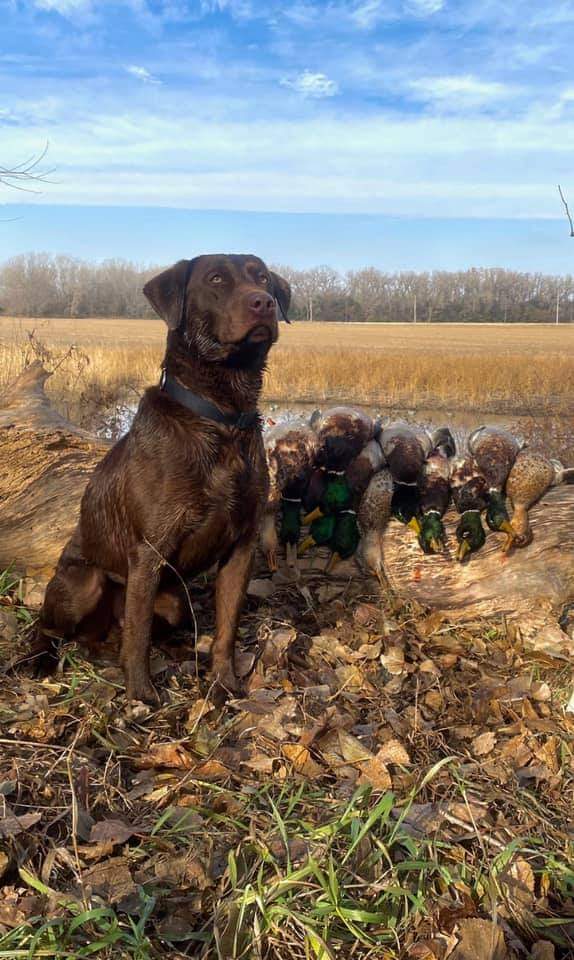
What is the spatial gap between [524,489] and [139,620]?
7.79 feet

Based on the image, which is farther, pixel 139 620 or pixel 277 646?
pixel 277 646

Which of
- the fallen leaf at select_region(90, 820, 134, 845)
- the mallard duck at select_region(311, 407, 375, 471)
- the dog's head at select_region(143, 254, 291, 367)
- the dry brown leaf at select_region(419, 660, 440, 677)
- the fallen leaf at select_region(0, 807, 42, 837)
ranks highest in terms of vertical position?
the dog's head at select_region(143, 254, 291, 367)

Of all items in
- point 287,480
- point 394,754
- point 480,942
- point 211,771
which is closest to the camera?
point 480,942

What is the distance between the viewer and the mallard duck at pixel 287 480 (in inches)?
199

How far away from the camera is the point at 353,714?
3.61 m

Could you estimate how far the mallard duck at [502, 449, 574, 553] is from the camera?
464 cm

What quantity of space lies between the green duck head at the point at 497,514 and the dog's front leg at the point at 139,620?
2.09m

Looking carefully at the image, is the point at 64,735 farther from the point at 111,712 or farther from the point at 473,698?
the point at 473,698

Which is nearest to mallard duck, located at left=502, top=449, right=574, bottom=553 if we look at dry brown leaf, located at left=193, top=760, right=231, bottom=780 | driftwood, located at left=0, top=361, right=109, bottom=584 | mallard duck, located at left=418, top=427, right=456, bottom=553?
mallard duck, located at left=418, top=427, right=456, bottom=553

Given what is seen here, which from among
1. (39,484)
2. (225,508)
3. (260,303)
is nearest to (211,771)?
(225,508)

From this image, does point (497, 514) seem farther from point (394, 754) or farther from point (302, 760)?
point (302, 760)

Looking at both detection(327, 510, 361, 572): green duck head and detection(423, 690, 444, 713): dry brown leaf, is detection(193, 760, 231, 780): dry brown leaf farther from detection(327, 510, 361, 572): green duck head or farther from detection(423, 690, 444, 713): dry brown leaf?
detection(327, 510, 361, 572): green duck head

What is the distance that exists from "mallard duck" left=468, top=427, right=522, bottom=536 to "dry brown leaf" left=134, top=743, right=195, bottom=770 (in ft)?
7.76

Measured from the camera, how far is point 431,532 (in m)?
4.75
